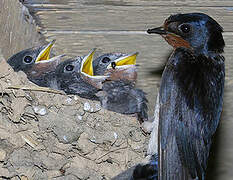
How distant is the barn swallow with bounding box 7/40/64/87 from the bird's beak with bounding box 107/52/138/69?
433mm

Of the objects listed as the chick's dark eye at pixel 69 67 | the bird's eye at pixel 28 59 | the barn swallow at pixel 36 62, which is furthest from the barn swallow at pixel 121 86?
the bird's eye at pixel 28 59

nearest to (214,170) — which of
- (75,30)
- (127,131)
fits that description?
(127,131)

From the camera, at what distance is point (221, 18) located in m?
3.62

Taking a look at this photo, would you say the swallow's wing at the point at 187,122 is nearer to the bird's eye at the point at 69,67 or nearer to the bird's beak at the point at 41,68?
the bird's eye at the point at 69,67

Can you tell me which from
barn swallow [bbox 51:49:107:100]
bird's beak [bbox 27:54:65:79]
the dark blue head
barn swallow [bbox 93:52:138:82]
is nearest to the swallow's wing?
the dark blue head

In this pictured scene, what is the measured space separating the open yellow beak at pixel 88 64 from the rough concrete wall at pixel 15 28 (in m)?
0.35

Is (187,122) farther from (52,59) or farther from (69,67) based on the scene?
(52,59)

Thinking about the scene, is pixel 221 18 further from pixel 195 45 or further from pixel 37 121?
pixel 37 121

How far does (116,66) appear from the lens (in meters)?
4.44

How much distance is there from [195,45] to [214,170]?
1.30 metres

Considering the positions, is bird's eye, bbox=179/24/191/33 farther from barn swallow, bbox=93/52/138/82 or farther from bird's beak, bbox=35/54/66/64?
bird's beak, bbox=35/54/66/64

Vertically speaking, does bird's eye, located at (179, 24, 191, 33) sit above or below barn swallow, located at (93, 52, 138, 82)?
above

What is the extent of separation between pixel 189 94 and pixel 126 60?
36.3 inches

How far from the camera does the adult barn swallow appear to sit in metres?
3.29
